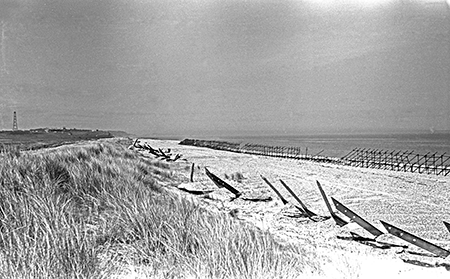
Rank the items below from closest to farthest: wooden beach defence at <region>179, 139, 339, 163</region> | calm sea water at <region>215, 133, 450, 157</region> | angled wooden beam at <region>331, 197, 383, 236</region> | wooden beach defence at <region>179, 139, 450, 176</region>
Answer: angled wooden beam at <region>331, 197, 383, 236</region>, wooden beach defence at <region>179, 139, 450, 176</region>, wooden beach defence at <region>179, 139, 339, 163</region>, calm sea water at <region>215, 133, 450, 157</region>

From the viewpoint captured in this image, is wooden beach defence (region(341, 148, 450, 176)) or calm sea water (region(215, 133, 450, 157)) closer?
wooden beach defence (region(341, 148, 450, 176))

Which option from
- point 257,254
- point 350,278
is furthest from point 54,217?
point 350,278

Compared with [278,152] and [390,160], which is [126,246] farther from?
[278,152]

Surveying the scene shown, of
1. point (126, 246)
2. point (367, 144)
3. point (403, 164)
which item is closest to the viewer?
point (126, 246)

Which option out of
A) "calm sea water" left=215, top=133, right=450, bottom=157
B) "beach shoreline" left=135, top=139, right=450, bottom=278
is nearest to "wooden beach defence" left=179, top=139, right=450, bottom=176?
"calm sea water" left=215, top=133, right=450, bottom=157

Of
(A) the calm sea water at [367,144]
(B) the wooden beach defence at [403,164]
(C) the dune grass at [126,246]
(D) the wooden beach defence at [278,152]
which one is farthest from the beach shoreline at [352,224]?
(A) the calm sea water at [367,144]

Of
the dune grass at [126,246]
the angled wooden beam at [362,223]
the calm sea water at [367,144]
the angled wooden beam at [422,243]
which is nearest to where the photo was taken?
the dune grass at [126,246]

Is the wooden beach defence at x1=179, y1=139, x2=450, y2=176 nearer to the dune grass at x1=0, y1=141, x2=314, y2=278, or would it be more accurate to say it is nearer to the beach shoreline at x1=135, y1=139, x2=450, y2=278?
the beach shoreline at x1=135, y1=139, x2=450, y2=278

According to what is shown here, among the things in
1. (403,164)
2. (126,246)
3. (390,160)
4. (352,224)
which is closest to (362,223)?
(352,224)

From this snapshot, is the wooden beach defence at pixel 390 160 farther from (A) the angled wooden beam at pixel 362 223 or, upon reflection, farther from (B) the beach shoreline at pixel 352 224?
(A) the angled wooden beam at pixel 362 223

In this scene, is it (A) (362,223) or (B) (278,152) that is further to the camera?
(B) (278,152)

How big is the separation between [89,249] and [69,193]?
5.41 ft

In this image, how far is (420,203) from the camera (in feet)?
24.4

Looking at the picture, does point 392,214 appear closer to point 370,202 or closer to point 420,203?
point 370,202
